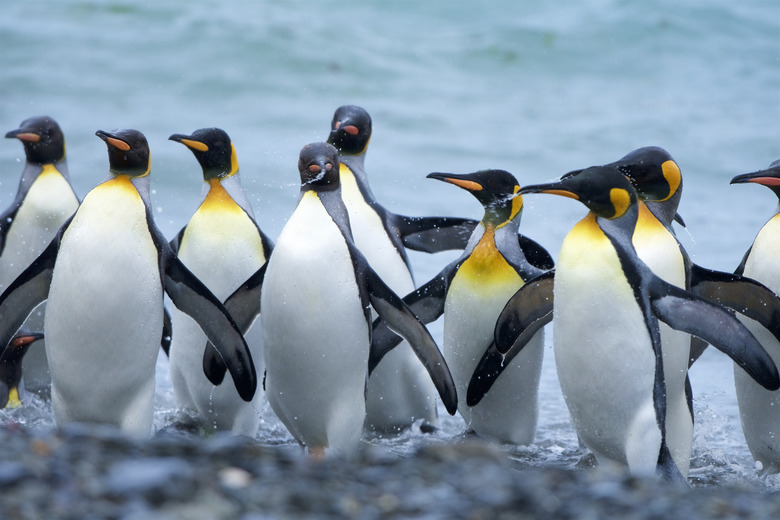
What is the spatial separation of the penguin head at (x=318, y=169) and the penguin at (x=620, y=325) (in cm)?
73

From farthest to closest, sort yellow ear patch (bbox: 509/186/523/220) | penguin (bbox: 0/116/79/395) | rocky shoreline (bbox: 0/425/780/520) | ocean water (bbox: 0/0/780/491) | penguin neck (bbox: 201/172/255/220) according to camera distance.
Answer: ocean water (bbox: 0/0/780/491), penguin (bbox: 0/116/79/395), penguin neck (bbox: 201/172/255/220), yellow ear patch (bbox: 509/186/523/220), rocky shoreline (bbox: 0/425/780/520)

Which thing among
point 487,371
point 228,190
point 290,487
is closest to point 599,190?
point 487,371

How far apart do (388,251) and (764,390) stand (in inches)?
65.3

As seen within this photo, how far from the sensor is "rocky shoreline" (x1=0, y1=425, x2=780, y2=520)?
2010mm

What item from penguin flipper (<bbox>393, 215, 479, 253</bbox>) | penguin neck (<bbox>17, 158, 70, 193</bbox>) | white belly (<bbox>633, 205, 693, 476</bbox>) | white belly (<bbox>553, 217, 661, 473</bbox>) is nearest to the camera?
white belly (<bbox>553, 217, 661, 473</bbox>)

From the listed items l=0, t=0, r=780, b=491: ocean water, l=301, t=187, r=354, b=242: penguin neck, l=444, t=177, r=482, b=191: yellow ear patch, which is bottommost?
l=301, t=187, r=354, b=242: penguin neck

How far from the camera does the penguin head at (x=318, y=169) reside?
387 cm

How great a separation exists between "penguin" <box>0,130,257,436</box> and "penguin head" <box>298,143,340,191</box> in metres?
0.55

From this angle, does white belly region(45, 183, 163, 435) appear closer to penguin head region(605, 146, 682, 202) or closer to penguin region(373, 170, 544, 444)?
penguin region(373, 170, 544, 444)

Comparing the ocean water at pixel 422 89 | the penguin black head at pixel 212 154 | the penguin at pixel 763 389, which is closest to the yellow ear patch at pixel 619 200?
the penguin at pixel 763 389

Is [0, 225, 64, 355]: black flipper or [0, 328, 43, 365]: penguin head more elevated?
[0, 225, 64, 355]: black flipper

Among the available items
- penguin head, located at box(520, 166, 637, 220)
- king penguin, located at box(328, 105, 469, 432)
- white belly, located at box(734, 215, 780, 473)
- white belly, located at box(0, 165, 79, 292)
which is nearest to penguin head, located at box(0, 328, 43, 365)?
white belly, located at box(0, 165, 79, 292)

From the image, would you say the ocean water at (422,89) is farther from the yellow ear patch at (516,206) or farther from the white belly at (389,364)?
the yellow ear patch at (516,206)

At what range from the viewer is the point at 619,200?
11.9 feet
